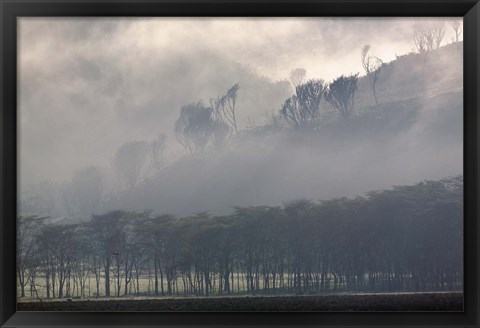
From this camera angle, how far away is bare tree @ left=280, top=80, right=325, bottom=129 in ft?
6.27

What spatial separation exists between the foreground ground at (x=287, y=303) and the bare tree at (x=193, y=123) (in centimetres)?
49

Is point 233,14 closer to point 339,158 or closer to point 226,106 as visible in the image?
point 226,106

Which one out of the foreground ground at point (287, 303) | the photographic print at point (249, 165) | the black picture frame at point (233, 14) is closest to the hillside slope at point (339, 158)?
the photographic print at point (249, 165)

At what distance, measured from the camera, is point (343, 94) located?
1918 mm

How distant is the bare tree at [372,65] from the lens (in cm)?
192

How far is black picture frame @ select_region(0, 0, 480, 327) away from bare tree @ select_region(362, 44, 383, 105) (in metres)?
0.17

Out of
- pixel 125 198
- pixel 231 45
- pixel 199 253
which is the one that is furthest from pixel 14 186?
pixel 231 45

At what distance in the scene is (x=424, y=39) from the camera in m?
1.92

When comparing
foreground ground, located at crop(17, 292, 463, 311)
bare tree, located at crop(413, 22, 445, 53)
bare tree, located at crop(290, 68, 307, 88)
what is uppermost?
bare tree, located at crop(413, 22, 445, 53)

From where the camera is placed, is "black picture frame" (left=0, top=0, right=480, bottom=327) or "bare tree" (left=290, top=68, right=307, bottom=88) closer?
"black picture frame" (left=0, top=0, right=480, bottom=327)

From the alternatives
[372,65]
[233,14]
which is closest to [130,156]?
[233,14]

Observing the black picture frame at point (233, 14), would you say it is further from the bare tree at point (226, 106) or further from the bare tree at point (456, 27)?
the bare tree at point (226, 106)

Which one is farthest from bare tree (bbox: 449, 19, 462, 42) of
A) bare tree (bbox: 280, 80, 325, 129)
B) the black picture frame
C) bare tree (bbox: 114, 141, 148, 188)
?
bare tree (bbox: 114, 141, 148, 188)

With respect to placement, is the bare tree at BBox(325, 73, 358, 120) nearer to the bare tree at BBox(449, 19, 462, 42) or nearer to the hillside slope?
the hillside slope
